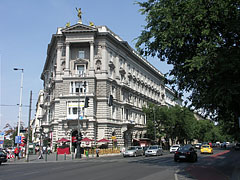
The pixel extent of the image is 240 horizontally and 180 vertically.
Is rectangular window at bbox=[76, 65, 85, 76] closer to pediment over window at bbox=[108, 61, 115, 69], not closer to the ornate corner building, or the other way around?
the ornate corner building

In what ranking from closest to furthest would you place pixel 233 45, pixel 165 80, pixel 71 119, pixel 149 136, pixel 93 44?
pixel 233 45 < pixel 165 80 < pixel 71 119 < pixel 93 44 < pixel 149 136

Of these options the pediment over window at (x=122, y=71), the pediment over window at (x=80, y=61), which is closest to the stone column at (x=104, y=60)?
the pediment over window at (x=80, y=61)

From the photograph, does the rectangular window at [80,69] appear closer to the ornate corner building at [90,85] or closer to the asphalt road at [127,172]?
the ornate corner building at [90,85]

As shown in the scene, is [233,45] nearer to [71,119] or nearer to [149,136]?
[71,119]

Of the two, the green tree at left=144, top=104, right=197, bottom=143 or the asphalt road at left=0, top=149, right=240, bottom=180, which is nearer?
the asphalt road at left=0, top=149, right=240, bottom=180

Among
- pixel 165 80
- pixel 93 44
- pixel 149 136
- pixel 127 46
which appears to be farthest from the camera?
pixel 149 136

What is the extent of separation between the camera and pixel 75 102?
164 feet

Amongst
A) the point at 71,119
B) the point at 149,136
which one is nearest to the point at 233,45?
the point at 71,119

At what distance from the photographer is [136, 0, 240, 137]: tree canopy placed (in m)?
16.1

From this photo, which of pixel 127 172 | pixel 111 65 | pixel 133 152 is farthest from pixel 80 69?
pixel 127 172

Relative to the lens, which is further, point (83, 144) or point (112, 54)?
point (112, 54)

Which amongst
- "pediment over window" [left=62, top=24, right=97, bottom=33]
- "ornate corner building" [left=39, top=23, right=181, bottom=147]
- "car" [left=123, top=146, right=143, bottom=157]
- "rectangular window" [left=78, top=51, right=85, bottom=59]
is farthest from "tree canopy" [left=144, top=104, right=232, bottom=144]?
"pediment over window" [left=62, top=24, right=97, bottom=33]

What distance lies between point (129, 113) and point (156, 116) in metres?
7.30

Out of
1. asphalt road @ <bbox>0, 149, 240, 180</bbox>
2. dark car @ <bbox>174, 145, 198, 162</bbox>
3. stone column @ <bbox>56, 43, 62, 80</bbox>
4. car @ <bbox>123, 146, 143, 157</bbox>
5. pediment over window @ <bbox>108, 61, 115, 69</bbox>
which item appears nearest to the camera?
asphalt road @ <bbox>0, 149, 240, 180</bbox>
